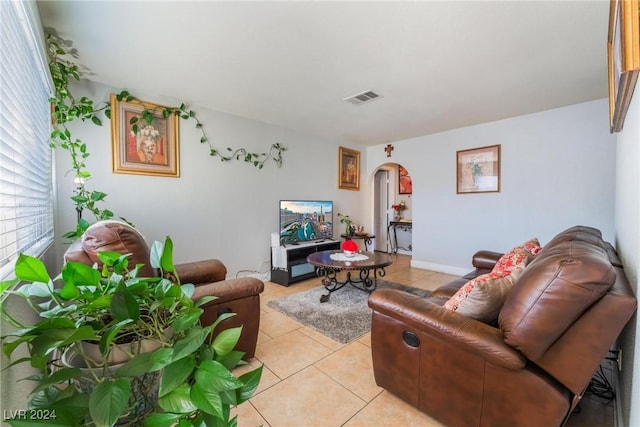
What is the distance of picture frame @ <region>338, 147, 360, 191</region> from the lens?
16.8 feet

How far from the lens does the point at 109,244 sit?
1.42 m

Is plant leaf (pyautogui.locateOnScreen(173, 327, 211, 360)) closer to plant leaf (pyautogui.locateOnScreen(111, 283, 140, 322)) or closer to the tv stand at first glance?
plant leaf (pyautogui.locateOnScreen(111, 283, 140, 322))

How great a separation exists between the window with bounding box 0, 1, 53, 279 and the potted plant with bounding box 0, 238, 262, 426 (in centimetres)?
56

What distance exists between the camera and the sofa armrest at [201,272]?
2348 millimetres

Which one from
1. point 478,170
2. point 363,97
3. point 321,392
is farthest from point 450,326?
point 478,170

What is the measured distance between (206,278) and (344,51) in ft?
7.55

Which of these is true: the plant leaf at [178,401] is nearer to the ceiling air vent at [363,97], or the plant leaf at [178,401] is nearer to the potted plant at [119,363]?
the potted plant at [119,363]

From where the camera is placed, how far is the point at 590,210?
3225 millimetres

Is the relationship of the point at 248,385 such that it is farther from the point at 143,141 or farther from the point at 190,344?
the point at 143,141

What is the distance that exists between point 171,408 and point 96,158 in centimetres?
304

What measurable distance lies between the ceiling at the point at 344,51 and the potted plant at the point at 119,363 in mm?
1758

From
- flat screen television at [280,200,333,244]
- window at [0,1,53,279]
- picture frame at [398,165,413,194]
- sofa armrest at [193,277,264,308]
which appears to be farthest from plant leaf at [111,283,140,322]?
picture frame at [398,165,413,194]

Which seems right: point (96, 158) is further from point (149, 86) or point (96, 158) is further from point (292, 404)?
point (292, 404)

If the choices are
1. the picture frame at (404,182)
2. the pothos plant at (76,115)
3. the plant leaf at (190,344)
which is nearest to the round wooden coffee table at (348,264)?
the pothos plant at (76,115)
